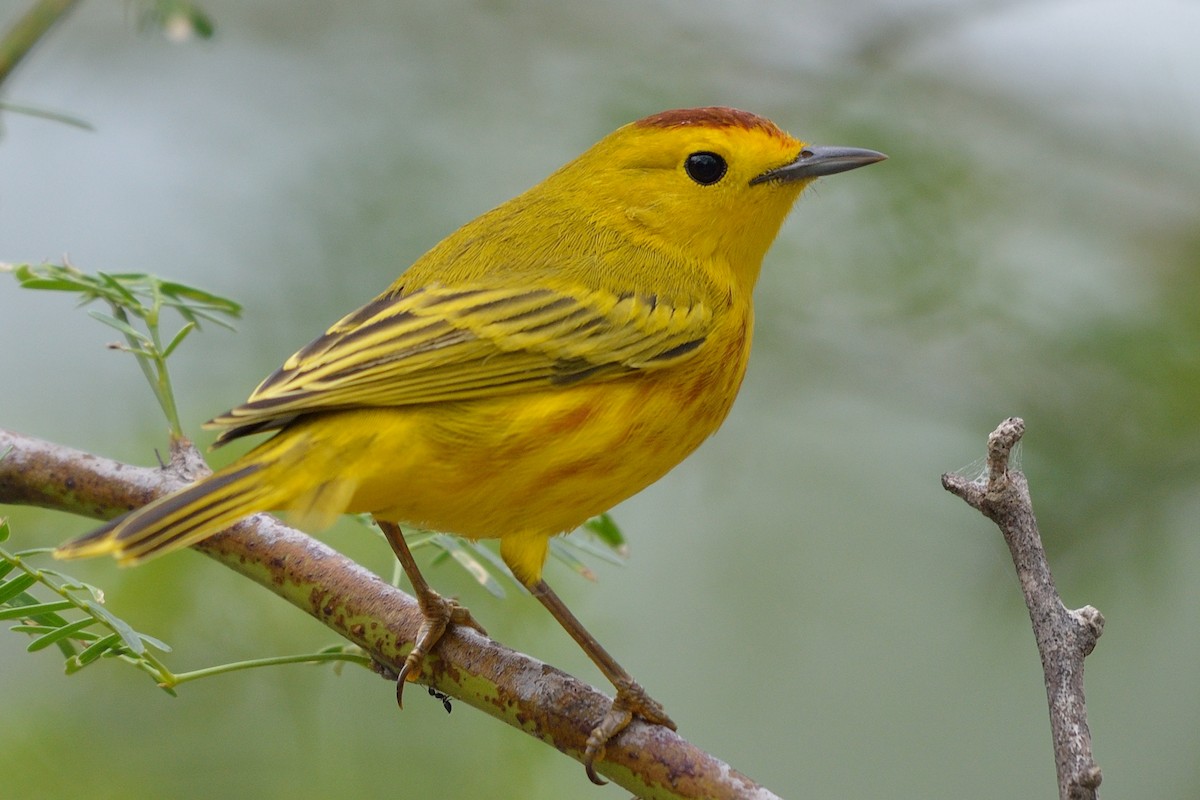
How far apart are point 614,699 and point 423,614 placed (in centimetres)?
Result: 57

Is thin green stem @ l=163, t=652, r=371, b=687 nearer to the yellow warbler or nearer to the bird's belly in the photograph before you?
the yellow warbler

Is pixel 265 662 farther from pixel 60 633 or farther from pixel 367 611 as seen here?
pixel 60 633

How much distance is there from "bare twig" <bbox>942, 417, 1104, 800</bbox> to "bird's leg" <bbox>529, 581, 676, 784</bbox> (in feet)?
3.23

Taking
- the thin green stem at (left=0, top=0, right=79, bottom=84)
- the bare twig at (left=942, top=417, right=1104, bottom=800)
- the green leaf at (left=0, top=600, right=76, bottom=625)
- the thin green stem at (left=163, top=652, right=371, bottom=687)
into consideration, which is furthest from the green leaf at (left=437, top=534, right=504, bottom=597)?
the thin green stem at (left=0, top=0, right=79, bottom=84)

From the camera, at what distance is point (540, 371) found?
11.4 ft

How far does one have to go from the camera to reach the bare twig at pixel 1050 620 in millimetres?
1974

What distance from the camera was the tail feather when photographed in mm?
2650

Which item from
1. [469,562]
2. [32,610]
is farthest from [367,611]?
[32,610]

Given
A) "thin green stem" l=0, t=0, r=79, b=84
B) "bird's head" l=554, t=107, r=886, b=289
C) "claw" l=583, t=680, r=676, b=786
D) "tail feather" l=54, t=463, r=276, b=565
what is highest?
"bird's head" l=554, t=107, r=886, b=289

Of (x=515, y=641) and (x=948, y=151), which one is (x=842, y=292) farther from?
(x=515, y=641)

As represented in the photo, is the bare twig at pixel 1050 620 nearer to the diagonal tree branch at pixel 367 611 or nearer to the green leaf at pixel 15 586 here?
the diagonal tree branch at pixel 367 611

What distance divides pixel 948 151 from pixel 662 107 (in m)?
1.19

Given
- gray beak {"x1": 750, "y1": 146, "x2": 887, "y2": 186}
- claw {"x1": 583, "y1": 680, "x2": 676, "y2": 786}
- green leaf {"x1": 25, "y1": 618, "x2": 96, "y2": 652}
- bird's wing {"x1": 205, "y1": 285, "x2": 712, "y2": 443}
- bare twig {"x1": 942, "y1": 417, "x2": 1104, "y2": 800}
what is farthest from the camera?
gray beak {"x1": 750, "y1": 146, "x2": 887, "y2": 186}

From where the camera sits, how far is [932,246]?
512 centimetres
